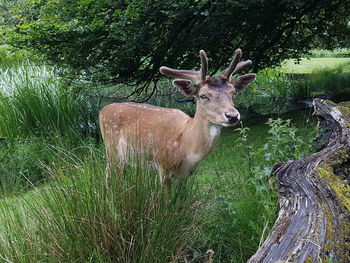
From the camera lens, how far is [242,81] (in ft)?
14.0

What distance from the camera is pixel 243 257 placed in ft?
10.2

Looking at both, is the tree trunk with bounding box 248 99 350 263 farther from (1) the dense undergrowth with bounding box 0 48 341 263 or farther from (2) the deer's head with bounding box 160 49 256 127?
(2) the deer's head with bounding box 160 49 256 127

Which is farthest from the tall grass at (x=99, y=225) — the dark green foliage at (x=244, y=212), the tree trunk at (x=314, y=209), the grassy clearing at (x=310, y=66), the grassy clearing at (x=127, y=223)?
the grassy clearing at (x=310, y=66)

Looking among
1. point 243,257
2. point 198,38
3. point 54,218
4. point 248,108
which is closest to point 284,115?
point 248,108

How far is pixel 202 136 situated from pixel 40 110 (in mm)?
4848

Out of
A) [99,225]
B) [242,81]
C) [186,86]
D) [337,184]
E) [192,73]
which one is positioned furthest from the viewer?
[242,81]

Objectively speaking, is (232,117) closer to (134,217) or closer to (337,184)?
(337,184)

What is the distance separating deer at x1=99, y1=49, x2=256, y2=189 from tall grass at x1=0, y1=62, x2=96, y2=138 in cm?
343

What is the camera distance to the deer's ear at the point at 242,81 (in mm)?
4193

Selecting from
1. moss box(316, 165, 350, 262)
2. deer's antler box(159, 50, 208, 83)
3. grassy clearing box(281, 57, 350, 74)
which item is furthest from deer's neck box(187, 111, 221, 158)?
grassy clearing box(281, 57, 350, 74)

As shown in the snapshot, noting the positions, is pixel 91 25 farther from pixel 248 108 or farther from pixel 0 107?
pixel 248 108

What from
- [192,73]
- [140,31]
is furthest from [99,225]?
[140,31]

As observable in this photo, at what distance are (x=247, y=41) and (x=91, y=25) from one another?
2.93m

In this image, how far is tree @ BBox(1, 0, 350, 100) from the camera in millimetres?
6488
